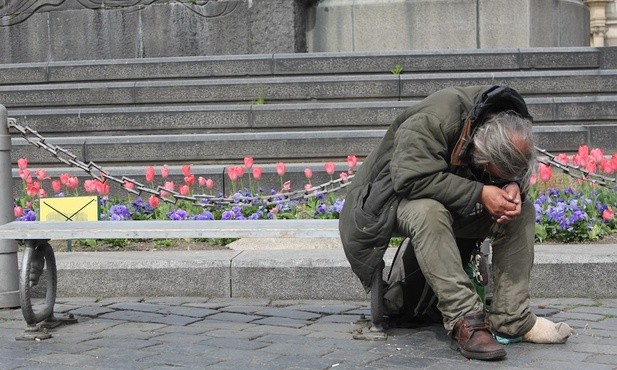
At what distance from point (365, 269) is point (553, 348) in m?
0.89

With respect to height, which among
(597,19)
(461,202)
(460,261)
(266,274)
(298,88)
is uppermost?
(597,19)

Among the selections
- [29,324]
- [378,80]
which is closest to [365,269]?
[29,324]

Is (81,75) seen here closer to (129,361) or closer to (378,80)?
(378,80)

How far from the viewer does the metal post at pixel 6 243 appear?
19.0 ft

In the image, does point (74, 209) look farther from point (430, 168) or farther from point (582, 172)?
point (582, 172)

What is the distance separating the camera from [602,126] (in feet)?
31.5

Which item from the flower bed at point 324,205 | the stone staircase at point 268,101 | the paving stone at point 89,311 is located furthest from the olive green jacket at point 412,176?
the stone staircase at point 268,101

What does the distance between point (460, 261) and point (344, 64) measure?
22.4 feet

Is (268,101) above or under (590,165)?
above

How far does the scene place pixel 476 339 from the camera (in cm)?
440

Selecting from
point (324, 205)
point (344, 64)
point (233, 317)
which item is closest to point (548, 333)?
point (233, 317)

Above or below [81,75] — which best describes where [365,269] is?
below

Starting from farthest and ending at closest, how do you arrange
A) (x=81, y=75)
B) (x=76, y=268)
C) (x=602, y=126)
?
(x=81, y=75)
(x=602, y=126)
(x=76, y=268)

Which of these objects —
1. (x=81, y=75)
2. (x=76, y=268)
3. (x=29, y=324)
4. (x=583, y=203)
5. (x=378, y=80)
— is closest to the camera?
(x=29, y=324)
